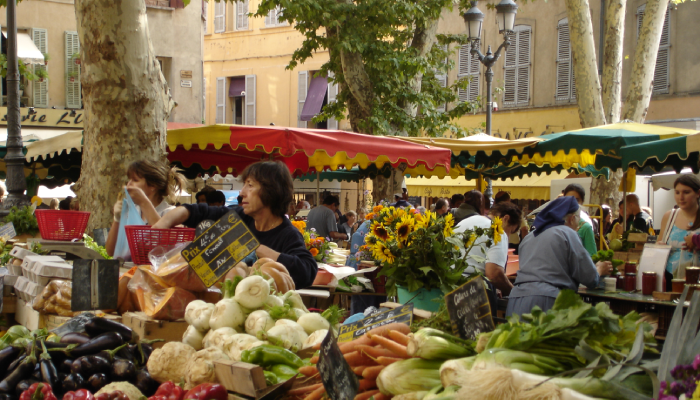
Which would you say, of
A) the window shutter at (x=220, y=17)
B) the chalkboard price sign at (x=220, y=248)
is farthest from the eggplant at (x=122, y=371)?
the window shutter at (x=220, y=17)

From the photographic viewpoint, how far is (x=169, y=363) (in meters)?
2.35

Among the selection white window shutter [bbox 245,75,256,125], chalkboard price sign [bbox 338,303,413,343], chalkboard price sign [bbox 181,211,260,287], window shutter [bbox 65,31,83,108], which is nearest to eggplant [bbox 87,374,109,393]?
chalkboard price sign [bbox 181,211,260,287]

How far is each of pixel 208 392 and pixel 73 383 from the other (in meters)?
0.60

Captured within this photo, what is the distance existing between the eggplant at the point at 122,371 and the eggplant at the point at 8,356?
504mm

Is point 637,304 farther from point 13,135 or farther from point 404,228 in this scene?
point 13,135

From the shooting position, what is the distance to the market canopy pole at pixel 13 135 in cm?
702

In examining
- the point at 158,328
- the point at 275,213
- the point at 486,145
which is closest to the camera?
the point at 158,328

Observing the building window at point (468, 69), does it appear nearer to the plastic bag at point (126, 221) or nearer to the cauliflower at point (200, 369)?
the plastic bag at point (126, 221)

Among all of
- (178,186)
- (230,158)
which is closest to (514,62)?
Answer: (230,158)

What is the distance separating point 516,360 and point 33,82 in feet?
62.5

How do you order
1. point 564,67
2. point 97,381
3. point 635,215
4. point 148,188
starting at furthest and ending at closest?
point 564,67, point 635,215, point 148,188, point 97,381

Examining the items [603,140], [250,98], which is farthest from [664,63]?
[250,98]

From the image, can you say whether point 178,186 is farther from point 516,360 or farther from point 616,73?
point 616,73

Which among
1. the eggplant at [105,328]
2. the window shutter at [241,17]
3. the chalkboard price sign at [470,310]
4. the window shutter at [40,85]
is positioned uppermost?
the window shutter at [241,17]
